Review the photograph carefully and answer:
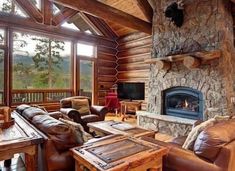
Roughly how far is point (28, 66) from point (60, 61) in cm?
109

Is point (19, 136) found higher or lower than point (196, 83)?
lower

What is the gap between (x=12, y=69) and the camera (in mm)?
5746

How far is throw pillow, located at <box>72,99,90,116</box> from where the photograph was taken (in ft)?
16.0

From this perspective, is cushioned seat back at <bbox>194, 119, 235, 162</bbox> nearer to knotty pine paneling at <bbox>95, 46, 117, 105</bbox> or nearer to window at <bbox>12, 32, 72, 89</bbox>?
window at <bbox>12, 32, 72, 89</bbox>

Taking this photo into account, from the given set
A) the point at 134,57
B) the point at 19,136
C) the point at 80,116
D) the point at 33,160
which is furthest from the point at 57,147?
the point at 134,57

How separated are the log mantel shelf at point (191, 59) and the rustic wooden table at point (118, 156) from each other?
9.35 feet

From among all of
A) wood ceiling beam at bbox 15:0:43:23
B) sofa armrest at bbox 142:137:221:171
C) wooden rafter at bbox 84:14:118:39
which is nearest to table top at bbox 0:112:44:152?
sofa armrest at bbox 142:137:221:171

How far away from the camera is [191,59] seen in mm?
4176

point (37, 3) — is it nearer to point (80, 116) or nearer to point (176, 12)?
point (80, 116)

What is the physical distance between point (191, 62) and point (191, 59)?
66 millimetres

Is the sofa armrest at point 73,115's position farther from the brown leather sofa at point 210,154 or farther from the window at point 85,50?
the window at point 85,50

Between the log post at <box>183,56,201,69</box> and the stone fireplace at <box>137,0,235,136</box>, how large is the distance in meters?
0.17

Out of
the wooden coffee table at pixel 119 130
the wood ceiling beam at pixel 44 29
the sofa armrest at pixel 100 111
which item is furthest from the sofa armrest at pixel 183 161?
the wood ceiling beam at pixel 44 29

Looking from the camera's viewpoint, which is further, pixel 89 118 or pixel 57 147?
pixel 89 118
